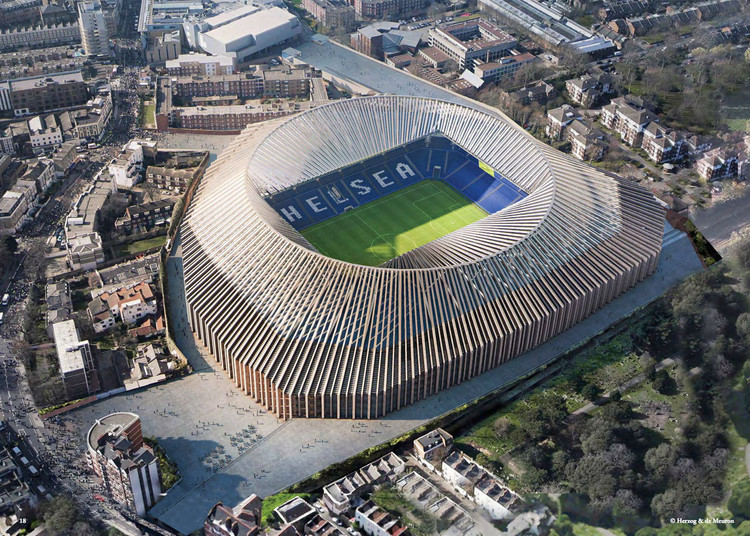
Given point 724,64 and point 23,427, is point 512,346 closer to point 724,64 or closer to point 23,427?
point 23,427

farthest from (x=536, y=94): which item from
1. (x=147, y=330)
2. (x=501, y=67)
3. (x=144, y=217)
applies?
(x=147, y=330)

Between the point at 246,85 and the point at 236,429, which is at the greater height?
the point at 246,85

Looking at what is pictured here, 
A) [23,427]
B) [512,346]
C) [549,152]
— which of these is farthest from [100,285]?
[549,152]

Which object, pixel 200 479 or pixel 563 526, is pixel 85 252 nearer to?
pixel 200 479

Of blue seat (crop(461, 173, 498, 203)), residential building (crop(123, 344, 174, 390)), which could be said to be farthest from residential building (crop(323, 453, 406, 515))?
blue seat (crop(461, 173, 498, 203))

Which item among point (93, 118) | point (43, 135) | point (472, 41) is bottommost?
point (43, 135)

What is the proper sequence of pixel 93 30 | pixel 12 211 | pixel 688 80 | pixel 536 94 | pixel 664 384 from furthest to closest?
pixel 93 30 < pixel 688 80 < pixel 536 94 < pixel 12 211 < pixel 664 384

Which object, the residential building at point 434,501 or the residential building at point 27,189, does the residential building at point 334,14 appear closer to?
the residential building at point 27,189
